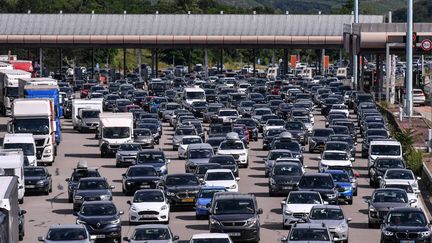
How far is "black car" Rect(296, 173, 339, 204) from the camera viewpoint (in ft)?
161

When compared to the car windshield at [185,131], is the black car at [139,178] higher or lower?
lower

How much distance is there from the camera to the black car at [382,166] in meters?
56.4

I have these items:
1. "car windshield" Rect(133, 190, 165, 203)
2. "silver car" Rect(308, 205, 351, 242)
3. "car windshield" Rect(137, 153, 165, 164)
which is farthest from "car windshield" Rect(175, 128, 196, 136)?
"silver car" Rect(308, 205, 351, 242)

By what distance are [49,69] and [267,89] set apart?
223 ft

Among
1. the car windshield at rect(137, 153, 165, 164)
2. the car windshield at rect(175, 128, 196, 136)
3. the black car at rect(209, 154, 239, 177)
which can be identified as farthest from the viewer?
the car windshield at rect(175, 128, 196, 136)

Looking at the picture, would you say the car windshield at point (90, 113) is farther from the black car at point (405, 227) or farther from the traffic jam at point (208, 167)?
the black car at point (405, 227)

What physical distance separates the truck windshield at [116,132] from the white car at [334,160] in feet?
45.8

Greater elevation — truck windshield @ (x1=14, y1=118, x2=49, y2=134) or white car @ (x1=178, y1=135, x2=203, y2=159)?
truck windshield @ (x1=14, y1=118, x2=49, y2=134)

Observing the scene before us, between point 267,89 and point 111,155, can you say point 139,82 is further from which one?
point 111,155

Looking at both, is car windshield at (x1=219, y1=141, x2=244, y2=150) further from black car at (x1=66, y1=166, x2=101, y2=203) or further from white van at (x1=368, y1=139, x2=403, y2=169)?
black car at (x1=66, y1=166, x2=101, y2=203)

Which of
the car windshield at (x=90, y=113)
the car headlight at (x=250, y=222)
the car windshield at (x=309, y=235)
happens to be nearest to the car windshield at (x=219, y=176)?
the car headlight at (x=250, y=222)

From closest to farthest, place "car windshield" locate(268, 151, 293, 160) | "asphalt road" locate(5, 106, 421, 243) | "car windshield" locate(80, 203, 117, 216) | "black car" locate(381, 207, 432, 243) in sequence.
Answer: "black car" locate(381, 207, 432, 243) → "car windshield" locate(80, 203, 117, 216) → "asphalt road" locate(5, 106, 421, 243) → "car windshield" locate(268, 151, 293, 160)

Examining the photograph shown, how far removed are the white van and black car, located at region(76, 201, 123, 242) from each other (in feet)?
62.8

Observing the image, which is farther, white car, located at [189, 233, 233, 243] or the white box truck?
white car, located at [189, 233, 233, 243]
